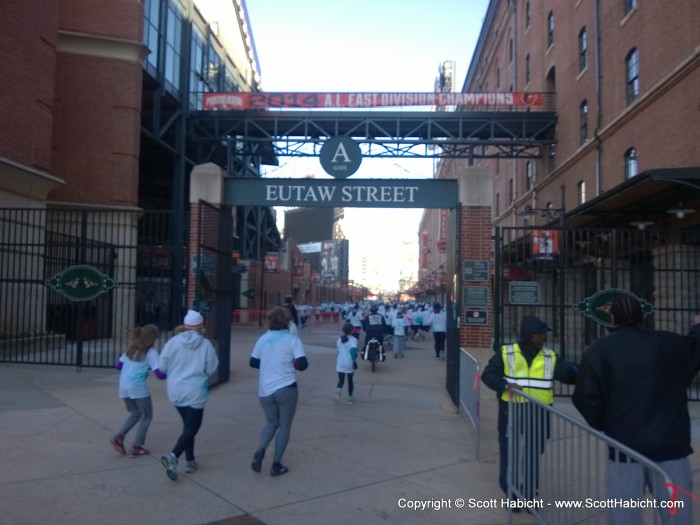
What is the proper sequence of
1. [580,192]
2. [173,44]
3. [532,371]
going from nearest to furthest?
[532,371], [580,192], [173,44]

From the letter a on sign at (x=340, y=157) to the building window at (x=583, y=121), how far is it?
47.9 feet

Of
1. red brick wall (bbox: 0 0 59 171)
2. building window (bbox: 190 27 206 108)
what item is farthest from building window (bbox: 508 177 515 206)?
red brick wall (bbox: 0 0 59 171)

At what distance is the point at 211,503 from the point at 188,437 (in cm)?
83

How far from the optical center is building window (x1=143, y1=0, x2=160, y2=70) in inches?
1001

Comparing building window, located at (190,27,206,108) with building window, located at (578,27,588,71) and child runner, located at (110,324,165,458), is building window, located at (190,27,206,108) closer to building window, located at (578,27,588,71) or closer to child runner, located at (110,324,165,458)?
building window, located at (578,27,588,71)

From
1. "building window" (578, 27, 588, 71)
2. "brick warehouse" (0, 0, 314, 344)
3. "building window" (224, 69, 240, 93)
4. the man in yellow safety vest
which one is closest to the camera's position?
the man in yellow safety vest

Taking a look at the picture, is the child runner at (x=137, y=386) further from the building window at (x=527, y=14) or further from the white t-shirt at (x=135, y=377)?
the building window at (x=527, y=14)

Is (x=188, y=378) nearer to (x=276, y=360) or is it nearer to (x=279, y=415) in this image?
(x=276, y=360)

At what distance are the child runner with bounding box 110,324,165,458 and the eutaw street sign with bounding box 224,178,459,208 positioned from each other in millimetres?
5244

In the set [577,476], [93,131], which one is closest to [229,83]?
[93,131]

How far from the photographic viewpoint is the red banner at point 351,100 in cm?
2894

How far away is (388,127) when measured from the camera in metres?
30.2

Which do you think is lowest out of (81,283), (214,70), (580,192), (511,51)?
(81,283)

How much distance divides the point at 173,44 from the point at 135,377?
25.0m
